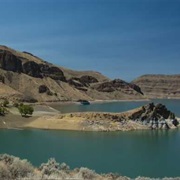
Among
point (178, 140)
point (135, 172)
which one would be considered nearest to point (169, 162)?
point (135, 172)

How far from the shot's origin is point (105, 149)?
61.3m

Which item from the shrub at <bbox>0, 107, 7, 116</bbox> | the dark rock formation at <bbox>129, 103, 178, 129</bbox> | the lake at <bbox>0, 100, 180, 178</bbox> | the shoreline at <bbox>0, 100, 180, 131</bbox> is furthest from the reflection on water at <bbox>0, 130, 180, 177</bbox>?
the shrub at <bbox>0, 107, 7, 116</bbox>

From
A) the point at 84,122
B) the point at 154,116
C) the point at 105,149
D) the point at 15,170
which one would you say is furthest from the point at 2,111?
the point at 15,170

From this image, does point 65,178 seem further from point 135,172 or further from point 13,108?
point 13,108

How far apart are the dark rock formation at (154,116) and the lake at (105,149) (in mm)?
3748

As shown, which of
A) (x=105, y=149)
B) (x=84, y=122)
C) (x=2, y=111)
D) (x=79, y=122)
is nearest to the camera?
(x=105, y=149)

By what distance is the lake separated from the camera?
4706 centimetres

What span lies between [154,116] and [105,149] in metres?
31.6

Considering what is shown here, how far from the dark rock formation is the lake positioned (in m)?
3.75

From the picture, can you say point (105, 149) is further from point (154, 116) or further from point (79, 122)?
point (154, 116)

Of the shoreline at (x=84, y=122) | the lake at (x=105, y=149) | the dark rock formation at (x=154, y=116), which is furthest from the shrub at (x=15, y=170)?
the dark rock formation at (x=154, y=116)

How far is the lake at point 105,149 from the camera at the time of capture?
47062mm

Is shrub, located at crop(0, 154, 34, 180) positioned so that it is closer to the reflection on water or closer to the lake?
the lake

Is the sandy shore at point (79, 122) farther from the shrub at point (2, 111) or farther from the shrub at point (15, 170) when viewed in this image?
the shrub at point (15, 170)
